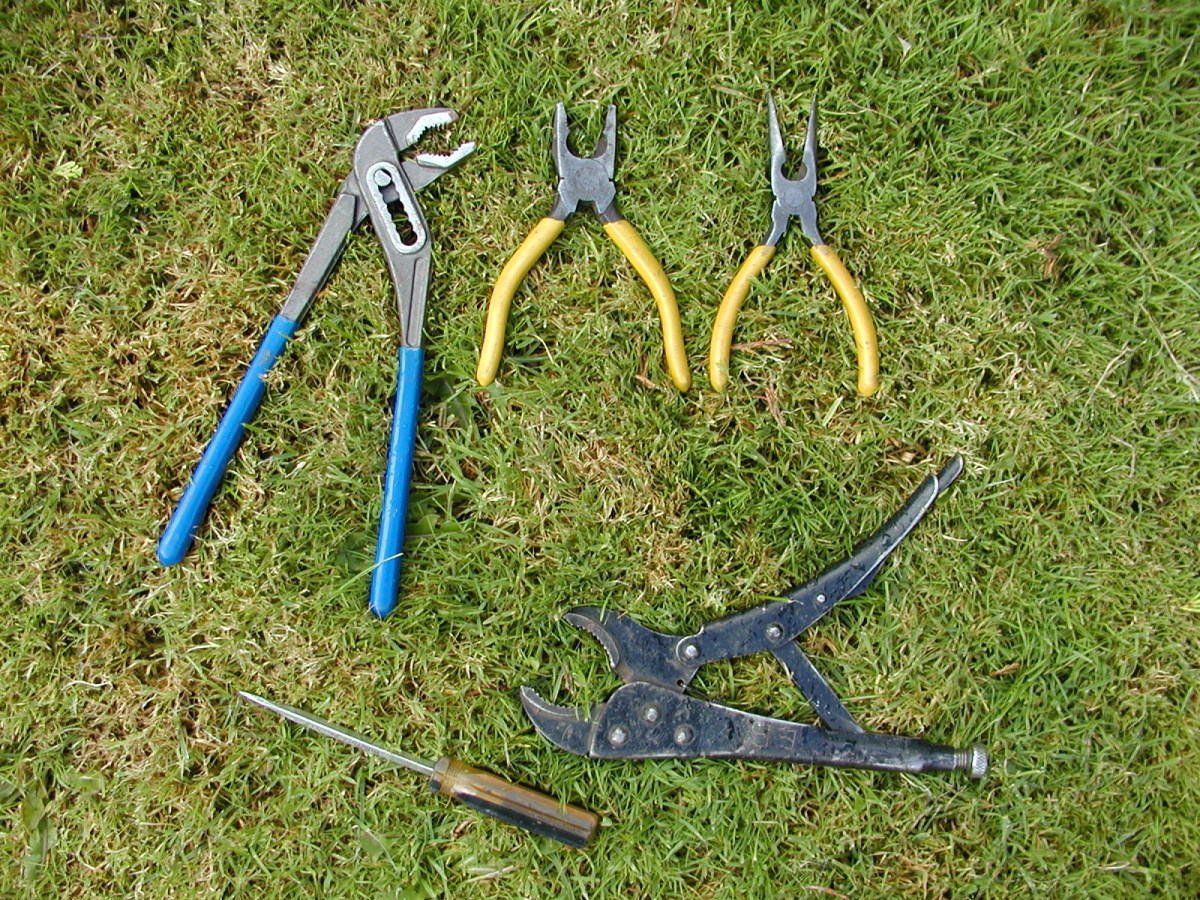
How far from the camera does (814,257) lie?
260cm

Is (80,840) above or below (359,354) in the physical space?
below

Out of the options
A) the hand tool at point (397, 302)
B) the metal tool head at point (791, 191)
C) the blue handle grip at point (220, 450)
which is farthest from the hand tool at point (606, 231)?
the blue handle grip at point (220, 450)

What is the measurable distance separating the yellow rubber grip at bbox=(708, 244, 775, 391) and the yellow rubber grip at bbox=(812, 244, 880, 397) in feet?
0.57

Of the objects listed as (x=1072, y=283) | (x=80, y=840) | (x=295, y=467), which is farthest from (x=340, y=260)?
(x=1072, y=283)

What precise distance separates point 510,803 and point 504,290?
1.49m

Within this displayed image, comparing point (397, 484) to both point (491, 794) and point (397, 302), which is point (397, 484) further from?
point (491, 794)

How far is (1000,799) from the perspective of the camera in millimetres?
2605

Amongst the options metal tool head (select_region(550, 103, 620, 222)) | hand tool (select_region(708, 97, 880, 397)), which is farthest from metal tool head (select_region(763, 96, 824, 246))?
metal tool head (select_region(550, 103, 620, 222))

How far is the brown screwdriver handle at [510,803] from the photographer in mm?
2383

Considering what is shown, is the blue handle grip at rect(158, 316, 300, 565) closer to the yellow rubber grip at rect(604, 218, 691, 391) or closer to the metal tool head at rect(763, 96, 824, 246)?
the yellow rubber grip at rect(604, 218, 691, 391)

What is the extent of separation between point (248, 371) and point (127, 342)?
461mm

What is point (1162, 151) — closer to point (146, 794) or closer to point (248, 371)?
point (248, 371)

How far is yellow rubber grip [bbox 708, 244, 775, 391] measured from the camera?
254 cm

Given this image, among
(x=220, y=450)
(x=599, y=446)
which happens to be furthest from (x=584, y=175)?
(x=220, y=450)
